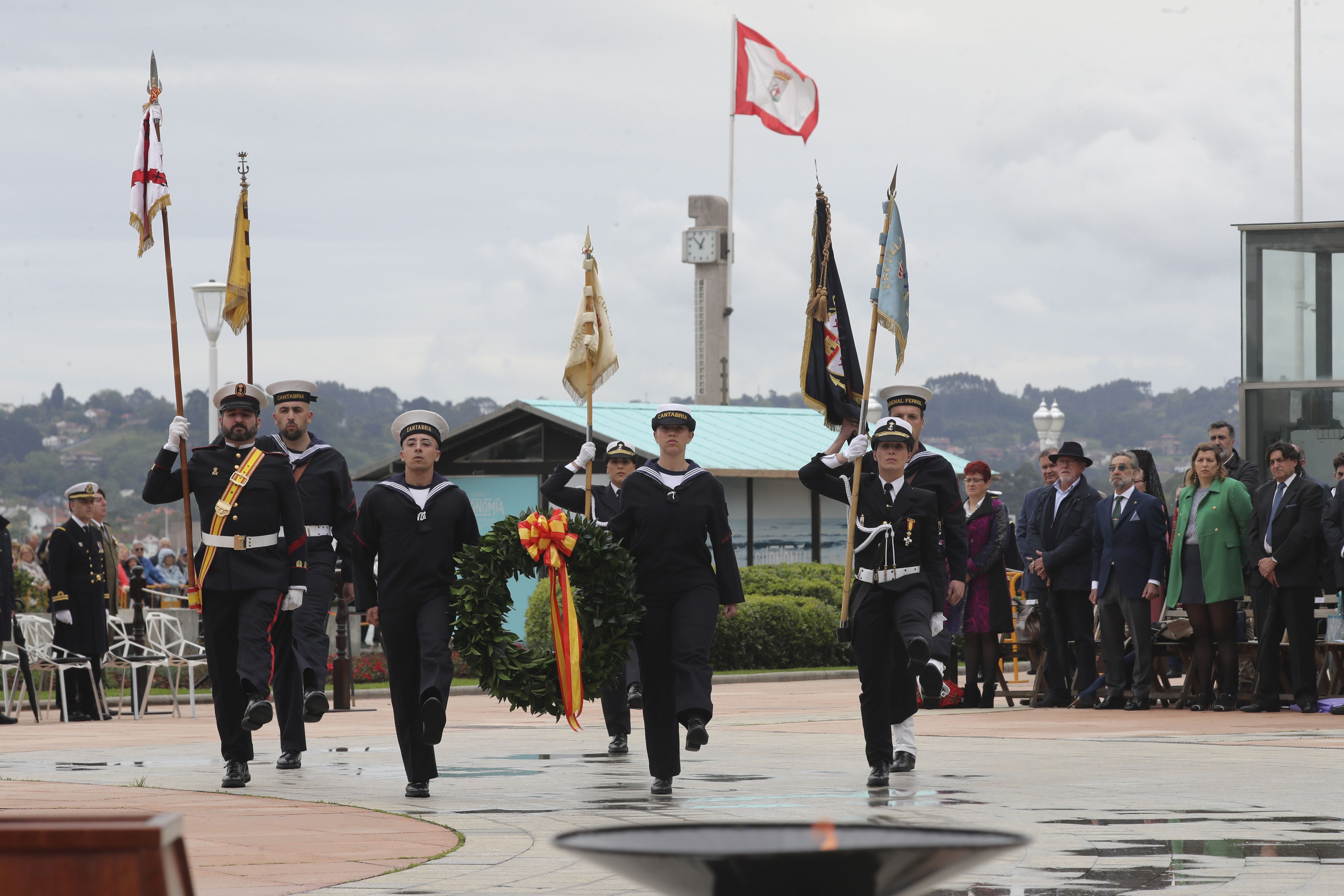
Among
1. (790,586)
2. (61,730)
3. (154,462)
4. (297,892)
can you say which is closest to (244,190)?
(154,462)

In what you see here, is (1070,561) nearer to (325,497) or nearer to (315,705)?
(325,497)

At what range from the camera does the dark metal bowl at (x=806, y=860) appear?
2600mm

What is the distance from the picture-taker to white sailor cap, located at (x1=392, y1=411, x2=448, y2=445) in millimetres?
9820

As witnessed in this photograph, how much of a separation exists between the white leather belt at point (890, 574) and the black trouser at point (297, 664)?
3.24 metres

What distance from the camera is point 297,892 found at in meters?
5.98

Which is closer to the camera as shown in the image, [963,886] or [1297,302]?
[963,886]

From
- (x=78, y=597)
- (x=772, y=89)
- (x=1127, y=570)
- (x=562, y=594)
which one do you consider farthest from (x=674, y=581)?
(x=772, y=89)

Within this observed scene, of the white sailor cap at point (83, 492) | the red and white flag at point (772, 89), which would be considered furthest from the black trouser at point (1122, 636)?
the red and white flag at point (772, 89)

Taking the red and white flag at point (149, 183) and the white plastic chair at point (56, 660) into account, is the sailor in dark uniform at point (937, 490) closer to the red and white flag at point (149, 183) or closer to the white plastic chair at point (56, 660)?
the red and white flag at point (149, 183)

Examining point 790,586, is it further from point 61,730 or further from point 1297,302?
point 61,730

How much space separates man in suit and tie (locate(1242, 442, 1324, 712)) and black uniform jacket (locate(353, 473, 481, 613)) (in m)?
7.36

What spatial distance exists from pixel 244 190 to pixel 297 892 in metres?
7.77

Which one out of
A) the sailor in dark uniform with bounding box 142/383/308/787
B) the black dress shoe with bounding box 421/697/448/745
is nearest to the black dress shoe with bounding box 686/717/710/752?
the black dress shoe with bounding box 421/697/448/745

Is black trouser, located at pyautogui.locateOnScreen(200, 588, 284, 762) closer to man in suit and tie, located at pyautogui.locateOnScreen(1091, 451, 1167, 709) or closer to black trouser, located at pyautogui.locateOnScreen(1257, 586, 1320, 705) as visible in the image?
man in suit and tie, located at pyautogui.locateOnScreen(1091, 451, 1167, 709)
